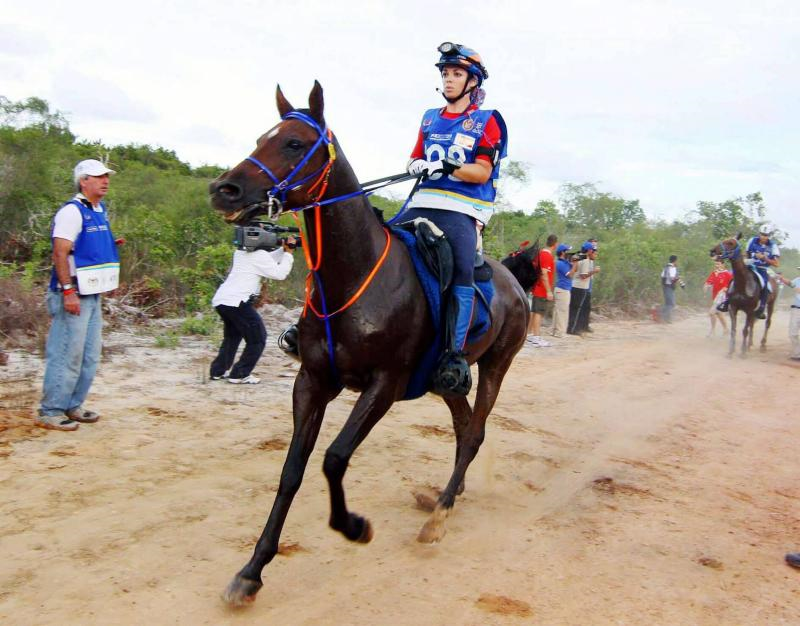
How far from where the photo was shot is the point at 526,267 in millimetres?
6719

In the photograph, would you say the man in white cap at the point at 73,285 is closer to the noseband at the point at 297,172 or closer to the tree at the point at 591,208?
the noseband at the point at 297,172

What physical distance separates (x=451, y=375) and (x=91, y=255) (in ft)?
11.8

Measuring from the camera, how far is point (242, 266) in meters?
8.21

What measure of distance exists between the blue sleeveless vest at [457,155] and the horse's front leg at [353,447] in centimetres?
146

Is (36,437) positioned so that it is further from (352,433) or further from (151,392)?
(352,433)

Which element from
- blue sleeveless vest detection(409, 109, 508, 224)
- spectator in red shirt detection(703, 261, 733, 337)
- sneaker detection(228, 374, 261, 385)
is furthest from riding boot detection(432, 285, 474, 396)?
spectator in red shirt detection(703, 261, 733, 337)

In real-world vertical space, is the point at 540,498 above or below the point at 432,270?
below

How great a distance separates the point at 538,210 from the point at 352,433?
77.7 feet

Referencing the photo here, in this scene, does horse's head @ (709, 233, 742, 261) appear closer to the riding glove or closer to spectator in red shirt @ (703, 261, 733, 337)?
spectator in red shirt @ (703, 261, 733, 337)

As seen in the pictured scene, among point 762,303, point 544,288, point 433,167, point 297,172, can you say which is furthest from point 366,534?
point 762,303

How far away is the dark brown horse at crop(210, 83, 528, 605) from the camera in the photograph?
376 centimetres

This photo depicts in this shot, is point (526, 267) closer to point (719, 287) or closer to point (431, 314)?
point (431, 314)

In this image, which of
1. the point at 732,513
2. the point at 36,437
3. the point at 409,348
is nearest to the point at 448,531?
the point at 409,348

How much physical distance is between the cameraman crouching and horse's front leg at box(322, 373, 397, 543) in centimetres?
425
